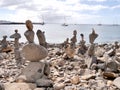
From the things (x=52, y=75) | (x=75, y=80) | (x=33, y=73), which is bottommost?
(x=52, y=75)

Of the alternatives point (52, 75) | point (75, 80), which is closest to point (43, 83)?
point (75, 80)

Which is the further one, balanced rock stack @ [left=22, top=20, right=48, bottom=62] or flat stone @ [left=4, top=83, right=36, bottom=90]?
balanced rock stack @ [left=22, top=20, right=48, bottom=62]

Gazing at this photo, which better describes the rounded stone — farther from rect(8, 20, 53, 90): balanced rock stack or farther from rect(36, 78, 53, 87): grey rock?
rect(36, 78, 53, 87): grey rock

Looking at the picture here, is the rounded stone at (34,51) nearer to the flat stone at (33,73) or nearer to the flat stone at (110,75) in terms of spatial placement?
the flat stone at (33,73)

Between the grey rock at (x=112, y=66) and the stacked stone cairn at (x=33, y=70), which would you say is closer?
the stacked stone cairn at (x=33, y=70)

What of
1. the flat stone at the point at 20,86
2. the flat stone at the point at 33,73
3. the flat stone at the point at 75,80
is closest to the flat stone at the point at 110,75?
the flat stone at the point at 75,80

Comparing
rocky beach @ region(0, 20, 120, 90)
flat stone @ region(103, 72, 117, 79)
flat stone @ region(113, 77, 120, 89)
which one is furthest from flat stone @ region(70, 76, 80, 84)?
flat stone @ region(113, 77, 120, 89)

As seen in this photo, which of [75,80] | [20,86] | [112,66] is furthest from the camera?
[112,66]

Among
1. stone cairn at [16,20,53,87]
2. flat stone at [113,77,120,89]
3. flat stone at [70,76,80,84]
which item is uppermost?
stone cairn at [16,20,53,87]

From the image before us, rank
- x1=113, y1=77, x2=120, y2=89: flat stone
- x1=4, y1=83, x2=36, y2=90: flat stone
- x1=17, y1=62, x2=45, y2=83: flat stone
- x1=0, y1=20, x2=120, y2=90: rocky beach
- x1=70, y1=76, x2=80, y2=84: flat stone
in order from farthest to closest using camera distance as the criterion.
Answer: x1=70, y1=76, x2=80, y2=84: flat stone → x1=17, y1=62, x2=45, y2=83: flat stone → x1=0, y1=20, x2=120, y2=90: rocky beach → x1=113, y1=77, x2=120, y2=89: flat stone → x1=4, y1=83, x2=36, y2=90: flat stone

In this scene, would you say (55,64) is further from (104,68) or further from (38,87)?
(38,87)

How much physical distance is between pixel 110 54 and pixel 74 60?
256cm

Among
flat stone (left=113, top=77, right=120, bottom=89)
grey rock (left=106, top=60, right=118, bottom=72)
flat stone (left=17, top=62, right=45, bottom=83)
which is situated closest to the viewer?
flat stone (left=113, top=77, right=120, bottom=89)

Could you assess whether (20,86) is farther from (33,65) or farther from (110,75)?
(110,75)
